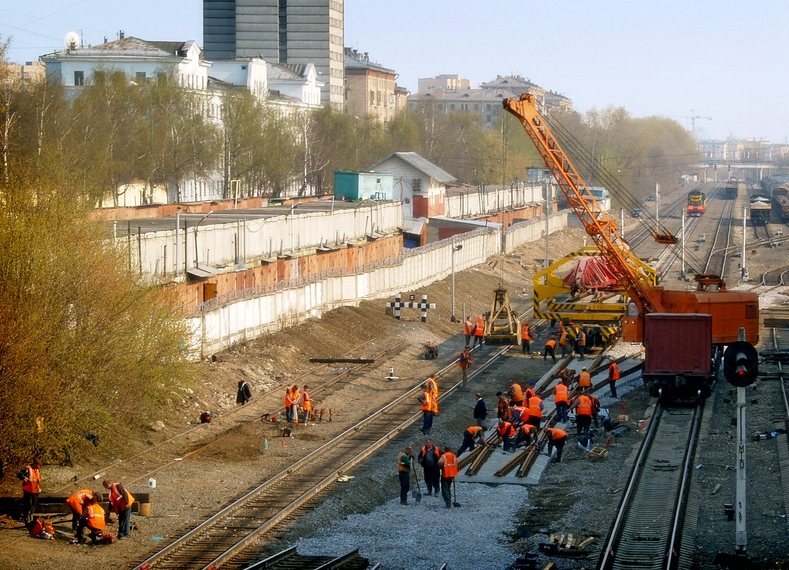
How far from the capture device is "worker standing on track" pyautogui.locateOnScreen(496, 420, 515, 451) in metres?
25.0

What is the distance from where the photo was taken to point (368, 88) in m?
144

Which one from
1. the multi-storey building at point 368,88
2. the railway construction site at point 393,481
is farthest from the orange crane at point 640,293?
the multi-storey building at point 368,88

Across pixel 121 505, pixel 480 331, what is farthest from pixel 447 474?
pixel 480 331

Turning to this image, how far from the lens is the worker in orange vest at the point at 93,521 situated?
61.7 feet

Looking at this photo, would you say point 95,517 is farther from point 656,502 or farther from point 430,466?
point 656,502

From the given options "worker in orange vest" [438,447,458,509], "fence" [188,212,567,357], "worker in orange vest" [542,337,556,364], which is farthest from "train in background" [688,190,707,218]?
"worker in orange vest" [438,447,458,509]

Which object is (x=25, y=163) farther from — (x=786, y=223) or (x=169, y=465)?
(x=786, y=223)

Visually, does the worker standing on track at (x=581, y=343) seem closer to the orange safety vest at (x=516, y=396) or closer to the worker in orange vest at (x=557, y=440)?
the orange safety vest at (x=516, y=396)

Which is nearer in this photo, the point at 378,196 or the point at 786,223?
the point at 378,196

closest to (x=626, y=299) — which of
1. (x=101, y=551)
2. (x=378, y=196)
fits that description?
(x=101, y=551)

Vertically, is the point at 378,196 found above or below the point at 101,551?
above

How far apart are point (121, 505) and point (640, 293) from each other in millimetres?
20468

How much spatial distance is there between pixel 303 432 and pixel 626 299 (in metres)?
17.6

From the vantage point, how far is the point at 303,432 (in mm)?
27484
